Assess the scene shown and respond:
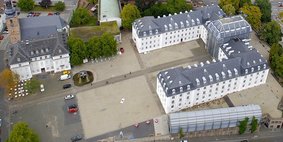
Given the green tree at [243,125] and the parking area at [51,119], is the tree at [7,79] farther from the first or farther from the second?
the green tree at [243,125]

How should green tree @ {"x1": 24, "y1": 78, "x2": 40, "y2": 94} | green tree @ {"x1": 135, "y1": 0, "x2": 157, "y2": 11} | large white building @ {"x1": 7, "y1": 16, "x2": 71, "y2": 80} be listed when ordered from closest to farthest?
green tree @ {"x1": 24, "y1": 78, "x2": 40, "y2": 94}, large white building @ {"x1": 7, "y1": 16, "x2": 71, "y2": 80}, green tree @ {"x1": 135, "y1": 0, "x2": 157, "y2": 11}

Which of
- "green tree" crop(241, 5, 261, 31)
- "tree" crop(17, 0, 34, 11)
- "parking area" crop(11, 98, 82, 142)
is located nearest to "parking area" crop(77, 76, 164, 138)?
"parking area" crop(11, 98, 82, 142)

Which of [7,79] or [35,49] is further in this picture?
[35,49]

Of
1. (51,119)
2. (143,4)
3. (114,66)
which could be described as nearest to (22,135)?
(51,119)

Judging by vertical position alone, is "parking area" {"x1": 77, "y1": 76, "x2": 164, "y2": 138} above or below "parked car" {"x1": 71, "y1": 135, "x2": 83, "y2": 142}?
above

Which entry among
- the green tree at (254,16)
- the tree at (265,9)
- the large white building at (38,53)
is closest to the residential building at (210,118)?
the large white building at (38,53)

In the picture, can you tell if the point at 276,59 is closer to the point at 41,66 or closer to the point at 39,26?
the point at 41,66

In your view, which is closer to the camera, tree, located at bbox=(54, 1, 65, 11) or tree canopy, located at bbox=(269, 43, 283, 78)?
tree canopy, located at bbox=(269, 43, 283, 78)

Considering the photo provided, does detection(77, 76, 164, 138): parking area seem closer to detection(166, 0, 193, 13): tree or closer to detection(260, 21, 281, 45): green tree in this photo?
detection(166, 0, 193, 13): tree
